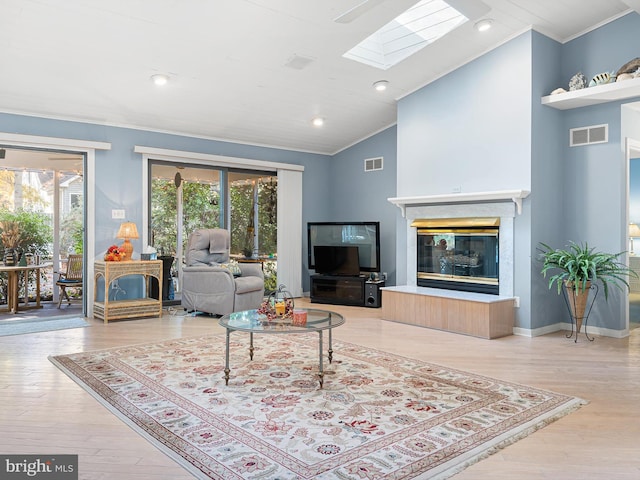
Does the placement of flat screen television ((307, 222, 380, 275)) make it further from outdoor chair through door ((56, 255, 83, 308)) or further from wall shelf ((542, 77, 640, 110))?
outdoor chair through door ((56, 255, 83, 308))

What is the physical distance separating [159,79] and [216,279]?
2352 mm

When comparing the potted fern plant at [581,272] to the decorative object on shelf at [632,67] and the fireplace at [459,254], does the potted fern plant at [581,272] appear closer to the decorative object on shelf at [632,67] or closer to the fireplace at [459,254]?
the fireplace at [459,254]

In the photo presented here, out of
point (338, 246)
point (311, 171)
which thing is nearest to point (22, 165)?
point (311, 171)

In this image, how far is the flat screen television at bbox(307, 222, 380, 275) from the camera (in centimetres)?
716

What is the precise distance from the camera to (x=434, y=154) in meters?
6.03

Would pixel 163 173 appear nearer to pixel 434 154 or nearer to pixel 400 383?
pixel 434 154

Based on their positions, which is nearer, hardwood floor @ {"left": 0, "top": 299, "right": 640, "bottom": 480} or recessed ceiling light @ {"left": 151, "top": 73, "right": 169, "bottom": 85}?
hardwood floor @ {"left": 0, "top": 299, "right": 640, "bottom": 480}

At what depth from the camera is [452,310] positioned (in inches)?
208

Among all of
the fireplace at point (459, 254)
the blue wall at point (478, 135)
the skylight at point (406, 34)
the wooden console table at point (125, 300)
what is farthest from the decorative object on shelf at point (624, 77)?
the wooden console table at point (125, 300)

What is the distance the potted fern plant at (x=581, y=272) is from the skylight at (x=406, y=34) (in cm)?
253

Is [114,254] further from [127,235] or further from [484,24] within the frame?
[484,24]

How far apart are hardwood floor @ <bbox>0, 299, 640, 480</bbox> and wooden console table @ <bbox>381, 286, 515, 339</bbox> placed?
0.46 feet

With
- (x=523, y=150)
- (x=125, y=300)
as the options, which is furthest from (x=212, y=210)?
(x=523, y=150)

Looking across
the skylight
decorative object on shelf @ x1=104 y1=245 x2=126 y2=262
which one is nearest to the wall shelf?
the skylight
